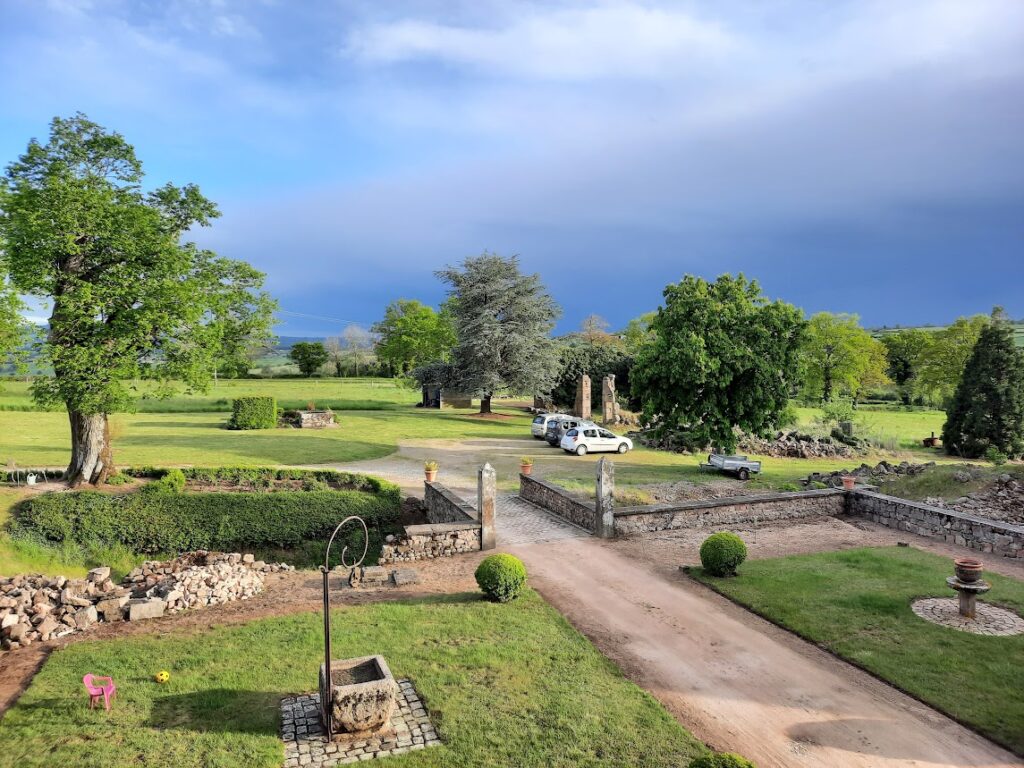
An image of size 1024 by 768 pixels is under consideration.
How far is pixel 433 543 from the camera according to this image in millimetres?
15656

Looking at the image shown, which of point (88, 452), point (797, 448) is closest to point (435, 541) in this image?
point (88, 452)

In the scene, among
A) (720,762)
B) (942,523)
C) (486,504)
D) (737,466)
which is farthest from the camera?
(737,466)

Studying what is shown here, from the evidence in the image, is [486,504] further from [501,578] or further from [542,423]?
[542,423]

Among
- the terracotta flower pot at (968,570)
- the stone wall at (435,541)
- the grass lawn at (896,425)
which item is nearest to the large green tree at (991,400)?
the grass lawn at (896,425)

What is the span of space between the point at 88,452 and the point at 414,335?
5158 centimetres

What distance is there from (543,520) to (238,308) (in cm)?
1326

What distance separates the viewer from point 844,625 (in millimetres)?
11062

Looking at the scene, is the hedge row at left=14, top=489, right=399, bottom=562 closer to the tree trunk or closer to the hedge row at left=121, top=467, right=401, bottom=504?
the hedge row at left=121, top=467, right=401, bottom=504

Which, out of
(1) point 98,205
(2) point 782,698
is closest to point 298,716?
(2) point 782,698

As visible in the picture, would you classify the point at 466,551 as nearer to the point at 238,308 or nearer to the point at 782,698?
the point at 782,698

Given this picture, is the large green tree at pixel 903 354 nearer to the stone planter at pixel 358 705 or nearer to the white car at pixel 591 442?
the white car at pixel 591 442

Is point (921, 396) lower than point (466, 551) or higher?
higher

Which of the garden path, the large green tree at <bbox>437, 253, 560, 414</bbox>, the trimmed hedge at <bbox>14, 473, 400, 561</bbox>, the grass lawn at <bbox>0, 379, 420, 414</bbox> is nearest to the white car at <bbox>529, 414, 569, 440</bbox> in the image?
the large green tree at <bbox>437, 253, 560, 414</bbox>

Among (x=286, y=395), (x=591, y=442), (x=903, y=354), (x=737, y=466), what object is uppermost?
(x=903, y=354)
